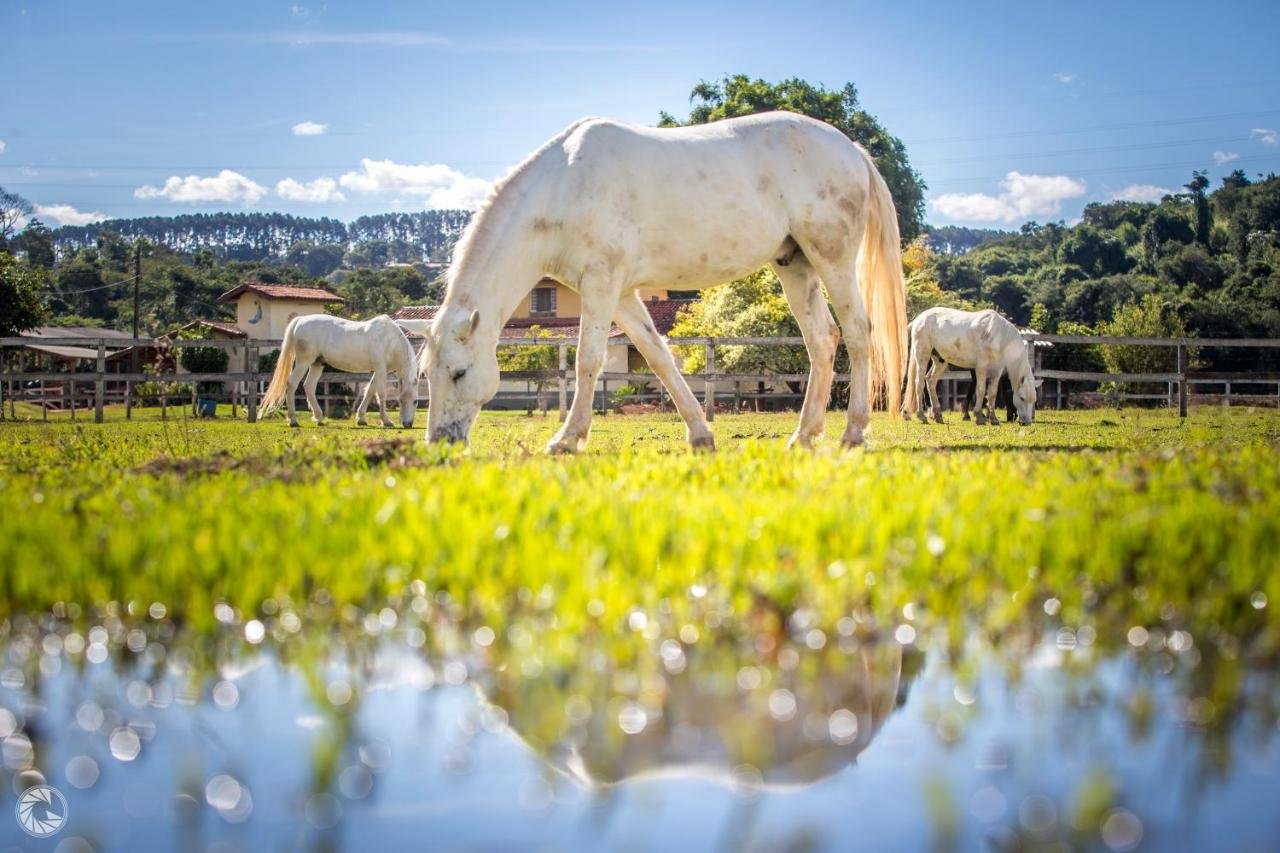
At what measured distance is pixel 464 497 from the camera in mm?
4273

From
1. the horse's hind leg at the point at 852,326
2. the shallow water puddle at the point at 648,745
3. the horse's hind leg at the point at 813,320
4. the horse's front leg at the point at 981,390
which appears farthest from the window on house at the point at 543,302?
the shallow water puddle at the point at 648,745

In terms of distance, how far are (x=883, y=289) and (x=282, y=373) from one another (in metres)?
13.4

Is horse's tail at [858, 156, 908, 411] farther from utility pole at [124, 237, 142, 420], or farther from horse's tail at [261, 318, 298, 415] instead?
utility pole at [124, 237, 142, 420]

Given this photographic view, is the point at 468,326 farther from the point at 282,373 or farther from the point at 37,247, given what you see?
the point at 37,247

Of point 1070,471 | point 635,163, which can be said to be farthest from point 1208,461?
point 635,163

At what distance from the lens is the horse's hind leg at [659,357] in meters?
8.38

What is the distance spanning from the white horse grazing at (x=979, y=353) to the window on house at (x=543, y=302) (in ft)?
135

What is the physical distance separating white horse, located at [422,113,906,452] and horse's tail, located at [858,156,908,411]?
46mm

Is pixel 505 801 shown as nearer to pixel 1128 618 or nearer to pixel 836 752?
pixel 836 752

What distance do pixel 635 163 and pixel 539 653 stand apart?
611 cm

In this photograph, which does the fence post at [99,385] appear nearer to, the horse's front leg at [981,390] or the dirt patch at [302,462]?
the horse's front leg at [981,390]

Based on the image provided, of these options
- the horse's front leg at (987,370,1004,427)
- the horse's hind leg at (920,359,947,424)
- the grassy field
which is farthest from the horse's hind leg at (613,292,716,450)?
the horse's front leg at (987,370,1004,427)

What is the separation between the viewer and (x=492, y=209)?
7.86m

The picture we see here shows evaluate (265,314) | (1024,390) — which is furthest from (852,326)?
(265,314)
